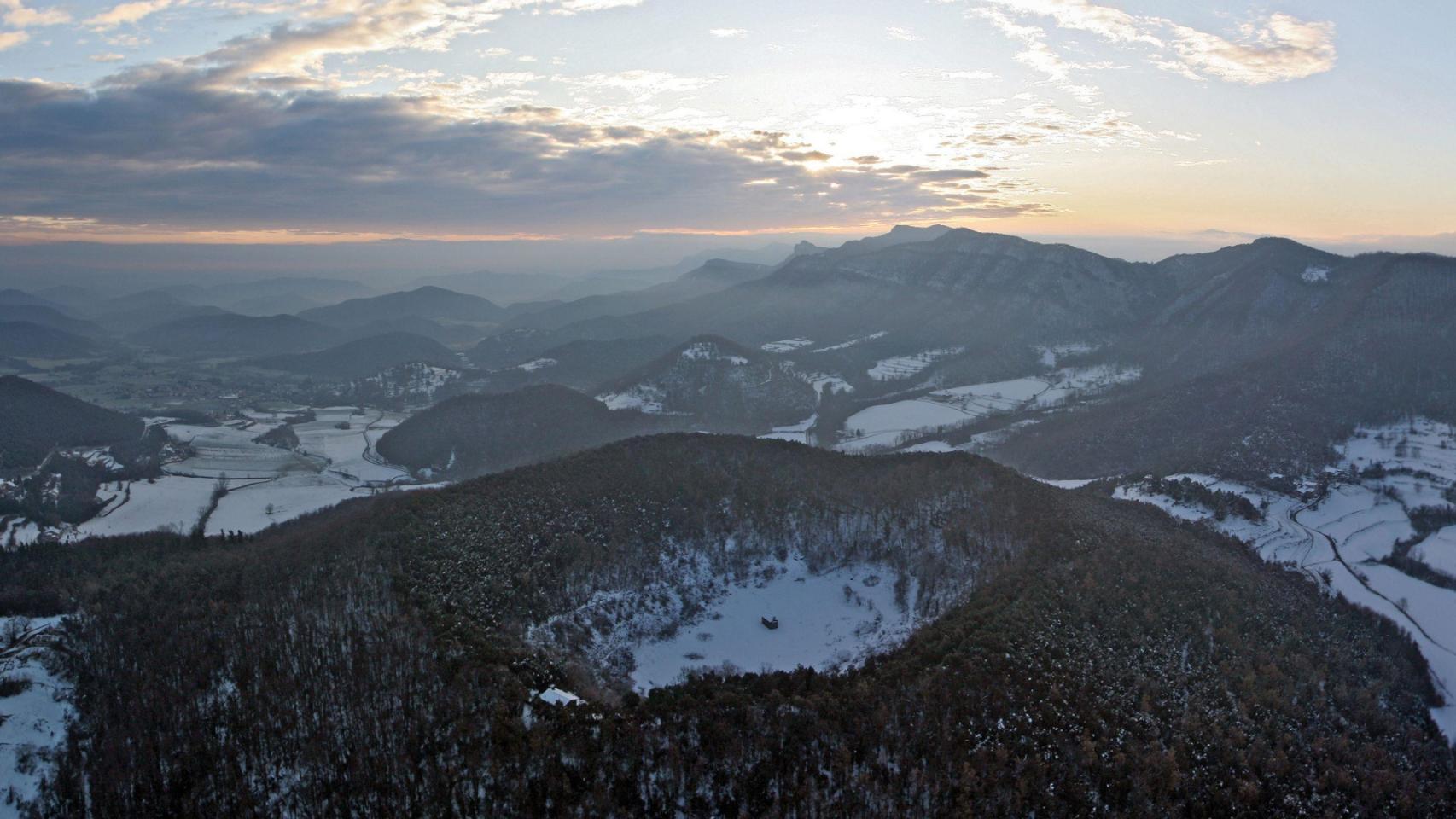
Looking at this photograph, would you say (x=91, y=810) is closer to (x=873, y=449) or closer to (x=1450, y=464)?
(x=873, y=449)

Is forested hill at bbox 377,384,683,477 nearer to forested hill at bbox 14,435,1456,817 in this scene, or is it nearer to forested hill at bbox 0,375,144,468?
forested hill at bbox 0,375,144,468

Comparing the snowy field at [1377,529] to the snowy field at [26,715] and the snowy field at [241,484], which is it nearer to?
the snowy field at [26,715]

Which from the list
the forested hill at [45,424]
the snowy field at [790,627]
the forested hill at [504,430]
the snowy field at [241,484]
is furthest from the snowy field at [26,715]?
the forested hill at [45,424]

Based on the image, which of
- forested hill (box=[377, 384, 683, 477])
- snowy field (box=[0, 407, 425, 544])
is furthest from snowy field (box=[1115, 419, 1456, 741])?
snowy field (box=[0, 407, 425, 544])

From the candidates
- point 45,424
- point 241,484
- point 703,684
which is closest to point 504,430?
point 241,484

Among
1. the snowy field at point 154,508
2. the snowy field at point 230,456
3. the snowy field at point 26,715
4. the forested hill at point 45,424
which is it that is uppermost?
the snowy field at point 26,715

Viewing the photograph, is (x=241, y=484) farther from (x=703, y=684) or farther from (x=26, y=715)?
(x=703, y=684)
